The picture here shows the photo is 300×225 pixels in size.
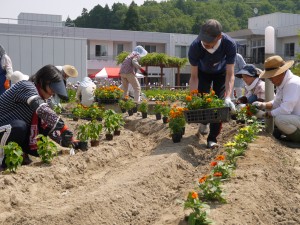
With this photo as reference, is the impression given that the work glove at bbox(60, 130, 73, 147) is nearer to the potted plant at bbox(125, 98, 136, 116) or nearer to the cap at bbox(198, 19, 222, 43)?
the cap at bbox(198, 19, 222, 43)

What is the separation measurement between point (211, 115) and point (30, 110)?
233 cm

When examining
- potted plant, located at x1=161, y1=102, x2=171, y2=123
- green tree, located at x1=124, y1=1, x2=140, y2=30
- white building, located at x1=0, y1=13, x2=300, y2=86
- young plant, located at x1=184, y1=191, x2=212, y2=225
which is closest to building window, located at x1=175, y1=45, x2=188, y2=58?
white building, located at x1=0, y1=13, x2=300, y2=86

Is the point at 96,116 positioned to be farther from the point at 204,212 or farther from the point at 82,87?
the point at 204,212

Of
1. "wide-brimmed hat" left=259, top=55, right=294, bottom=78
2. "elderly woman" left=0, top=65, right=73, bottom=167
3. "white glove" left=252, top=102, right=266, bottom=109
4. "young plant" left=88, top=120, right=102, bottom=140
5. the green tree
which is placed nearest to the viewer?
"elderly woman" left=0, top=65, right=73, bottom=167

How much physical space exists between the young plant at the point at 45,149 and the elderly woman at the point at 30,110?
0.13 metres

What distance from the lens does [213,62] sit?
662 centimetres

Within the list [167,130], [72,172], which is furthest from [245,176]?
[167,130]

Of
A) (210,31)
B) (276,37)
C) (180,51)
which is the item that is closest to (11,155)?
(210,31)

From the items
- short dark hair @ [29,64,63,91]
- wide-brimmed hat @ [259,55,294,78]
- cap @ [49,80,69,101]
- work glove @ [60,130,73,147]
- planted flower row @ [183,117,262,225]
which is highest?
wide-brimmed hat @ [259,55,294,78]

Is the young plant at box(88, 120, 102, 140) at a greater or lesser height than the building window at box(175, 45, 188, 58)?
lesser

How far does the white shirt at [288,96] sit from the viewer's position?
629 cm

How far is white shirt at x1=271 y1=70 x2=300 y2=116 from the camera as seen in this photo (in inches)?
247

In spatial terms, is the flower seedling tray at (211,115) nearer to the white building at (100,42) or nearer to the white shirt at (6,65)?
the white shirt at (6,65)

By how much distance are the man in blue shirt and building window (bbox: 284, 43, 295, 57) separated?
32.2 metres
